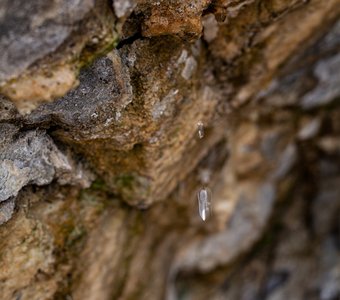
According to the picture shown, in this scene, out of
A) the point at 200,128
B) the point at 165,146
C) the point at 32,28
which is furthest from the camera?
the point at 200,128

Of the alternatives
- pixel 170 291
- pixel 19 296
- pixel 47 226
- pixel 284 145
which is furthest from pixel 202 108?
pixel 170 291

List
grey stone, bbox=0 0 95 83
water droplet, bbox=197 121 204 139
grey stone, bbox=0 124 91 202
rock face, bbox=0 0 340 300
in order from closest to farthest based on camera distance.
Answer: grey stone, bbox=0 0 95 83 → rock face, bbox=0 0 340 300 → grey stone, bbox=0 124 91 202 → water droplet, bbox=197 121 204 139

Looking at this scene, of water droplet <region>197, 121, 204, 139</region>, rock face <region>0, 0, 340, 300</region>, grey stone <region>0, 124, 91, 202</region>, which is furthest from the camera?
water droplet <region>197, 121, 204, 139</region>

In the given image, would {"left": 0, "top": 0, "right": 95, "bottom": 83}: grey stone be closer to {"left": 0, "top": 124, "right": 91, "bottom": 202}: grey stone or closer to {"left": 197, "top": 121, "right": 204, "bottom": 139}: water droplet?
{"left": 0, "top": 124, "right": 91, "bottom": 202}: grey stone

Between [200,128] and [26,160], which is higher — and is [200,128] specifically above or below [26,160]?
below

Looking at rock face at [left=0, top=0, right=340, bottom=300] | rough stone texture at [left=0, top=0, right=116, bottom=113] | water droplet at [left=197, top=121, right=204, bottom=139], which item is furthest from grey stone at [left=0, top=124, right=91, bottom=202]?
water droplet at [left=197, top=121, right=204, bottom=139]

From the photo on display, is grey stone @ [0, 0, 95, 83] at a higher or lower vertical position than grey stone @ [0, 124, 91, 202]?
higher

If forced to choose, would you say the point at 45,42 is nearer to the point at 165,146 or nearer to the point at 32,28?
the point at 32,28

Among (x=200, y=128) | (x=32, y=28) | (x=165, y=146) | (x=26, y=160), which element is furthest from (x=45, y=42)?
(x=200, y=128)
